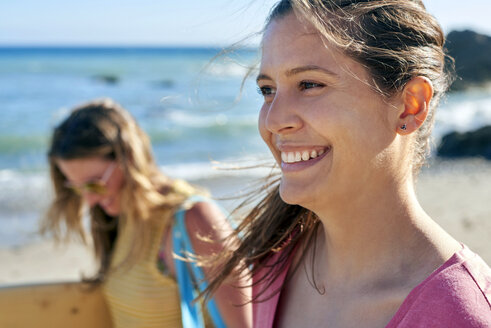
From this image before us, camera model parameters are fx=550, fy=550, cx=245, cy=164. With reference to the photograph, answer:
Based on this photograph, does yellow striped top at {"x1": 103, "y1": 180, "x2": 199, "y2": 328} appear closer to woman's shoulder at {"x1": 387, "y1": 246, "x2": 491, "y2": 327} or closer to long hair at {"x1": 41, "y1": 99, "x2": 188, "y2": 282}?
long hair at {"x1": 41, "y1": 99, "x2": 188, "y2": 282}

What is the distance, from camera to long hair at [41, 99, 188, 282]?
2.86 m

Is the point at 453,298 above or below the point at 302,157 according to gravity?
below

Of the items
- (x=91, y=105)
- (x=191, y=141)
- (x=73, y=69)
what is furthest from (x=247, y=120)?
(x=73, y=69)

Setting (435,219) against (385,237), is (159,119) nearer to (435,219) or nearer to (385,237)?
(435,219)

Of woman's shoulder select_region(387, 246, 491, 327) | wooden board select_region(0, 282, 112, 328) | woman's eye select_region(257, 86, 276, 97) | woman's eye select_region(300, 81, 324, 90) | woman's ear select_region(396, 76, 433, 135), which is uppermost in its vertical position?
woman's eye select_region(257, 86, 276, 97)

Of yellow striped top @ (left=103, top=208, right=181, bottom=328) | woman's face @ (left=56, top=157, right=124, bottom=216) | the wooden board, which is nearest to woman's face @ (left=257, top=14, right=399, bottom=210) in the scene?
yellow striped top @ (left=103, top=208, right=181, bottom=328)

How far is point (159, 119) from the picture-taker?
17484 millimetres

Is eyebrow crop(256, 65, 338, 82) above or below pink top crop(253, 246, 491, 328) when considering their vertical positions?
above

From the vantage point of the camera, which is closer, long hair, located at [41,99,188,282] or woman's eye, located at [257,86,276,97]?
woman's eye, located at [257,86,276,97]


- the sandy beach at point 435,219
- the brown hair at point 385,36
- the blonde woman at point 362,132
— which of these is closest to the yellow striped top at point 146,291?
the blonde woman at point 362,132

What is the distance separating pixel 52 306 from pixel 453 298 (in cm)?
245

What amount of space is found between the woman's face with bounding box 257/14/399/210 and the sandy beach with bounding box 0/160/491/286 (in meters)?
3.05

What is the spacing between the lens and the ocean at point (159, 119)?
2.34 m

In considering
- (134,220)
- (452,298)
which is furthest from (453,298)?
(134,220)
